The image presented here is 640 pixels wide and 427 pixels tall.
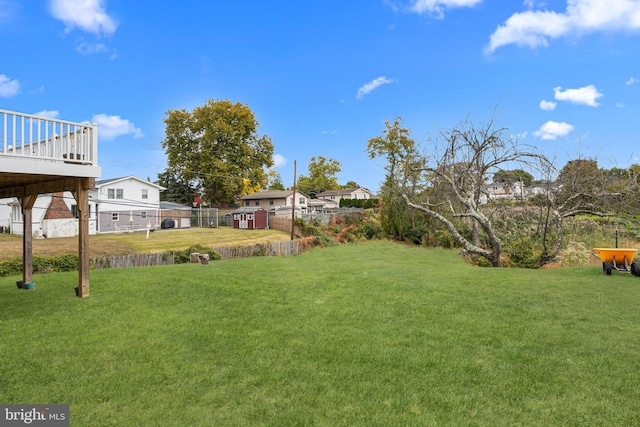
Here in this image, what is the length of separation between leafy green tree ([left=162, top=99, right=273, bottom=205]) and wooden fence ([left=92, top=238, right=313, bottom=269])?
68.6 feet

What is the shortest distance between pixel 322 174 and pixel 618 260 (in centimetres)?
5883

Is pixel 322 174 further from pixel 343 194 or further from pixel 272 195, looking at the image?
pixel 272 195

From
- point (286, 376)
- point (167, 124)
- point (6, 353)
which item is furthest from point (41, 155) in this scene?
point (167, 124)

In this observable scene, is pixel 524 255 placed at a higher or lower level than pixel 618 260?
lower

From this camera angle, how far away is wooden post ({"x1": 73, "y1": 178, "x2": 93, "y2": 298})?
6367 millimetres

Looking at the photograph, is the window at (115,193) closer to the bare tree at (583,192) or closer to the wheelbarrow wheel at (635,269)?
the bare tree at (583,192)

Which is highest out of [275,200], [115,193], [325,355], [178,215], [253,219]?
[275,200]

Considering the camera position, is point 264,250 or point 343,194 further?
point 343,194

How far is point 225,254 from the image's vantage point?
14422mm

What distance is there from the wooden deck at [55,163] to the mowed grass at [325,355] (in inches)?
72.7

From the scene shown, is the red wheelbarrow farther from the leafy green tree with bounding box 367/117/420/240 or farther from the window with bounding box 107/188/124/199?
the window with bounding box 107/188/124/199

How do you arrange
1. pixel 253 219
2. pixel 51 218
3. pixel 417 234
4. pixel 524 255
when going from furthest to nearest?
pixel 253 219 → pixel 417 234 → pixel 51 218 → pixel 524 255

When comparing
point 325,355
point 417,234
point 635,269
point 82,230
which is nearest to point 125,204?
point 417,234

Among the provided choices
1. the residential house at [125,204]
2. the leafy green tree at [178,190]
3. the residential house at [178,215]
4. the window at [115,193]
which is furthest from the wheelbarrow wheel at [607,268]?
the leafy green tree at [178,190]
